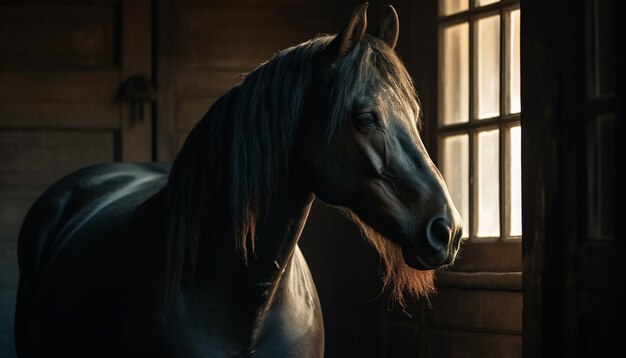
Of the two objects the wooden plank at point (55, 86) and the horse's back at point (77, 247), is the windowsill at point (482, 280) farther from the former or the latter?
the wooden plank at point (55, 86)

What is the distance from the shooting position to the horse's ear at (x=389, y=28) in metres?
2.76

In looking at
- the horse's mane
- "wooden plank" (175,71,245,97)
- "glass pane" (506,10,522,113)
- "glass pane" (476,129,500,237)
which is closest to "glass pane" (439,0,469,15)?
"glass pane" (506,10,522,113)

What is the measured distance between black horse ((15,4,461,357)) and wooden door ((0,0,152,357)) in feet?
8.74

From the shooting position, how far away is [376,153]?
8.29 feet

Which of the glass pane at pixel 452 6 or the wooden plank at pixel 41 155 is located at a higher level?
the glass pane at pixel 452 6

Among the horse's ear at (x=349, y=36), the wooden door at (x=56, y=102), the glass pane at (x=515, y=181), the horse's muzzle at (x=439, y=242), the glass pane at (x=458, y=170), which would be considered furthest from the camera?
the wooden door at (x=56, y=102)

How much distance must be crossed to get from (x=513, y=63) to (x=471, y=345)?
1071 millimetres

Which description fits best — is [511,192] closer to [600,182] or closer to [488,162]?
[488,162]

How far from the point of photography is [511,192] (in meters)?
4.05

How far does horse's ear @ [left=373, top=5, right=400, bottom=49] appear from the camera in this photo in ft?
9.06

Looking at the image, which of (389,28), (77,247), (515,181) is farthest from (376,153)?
(515,181)

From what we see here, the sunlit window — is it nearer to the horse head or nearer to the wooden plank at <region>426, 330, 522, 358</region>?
the wooden plank at <region>426, 330, 522, 358</region>

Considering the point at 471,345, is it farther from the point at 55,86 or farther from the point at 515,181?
the point at 55,86

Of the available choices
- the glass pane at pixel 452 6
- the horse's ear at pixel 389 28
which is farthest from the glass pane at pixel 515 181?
the horse's ear at pixel 389 28
